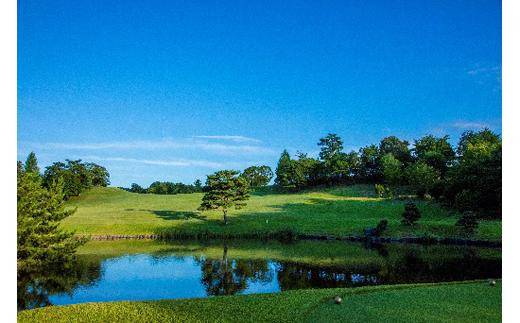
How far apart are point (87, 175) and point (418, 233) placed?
1544 inches

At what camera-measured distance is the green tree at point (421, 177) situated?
40.8 m

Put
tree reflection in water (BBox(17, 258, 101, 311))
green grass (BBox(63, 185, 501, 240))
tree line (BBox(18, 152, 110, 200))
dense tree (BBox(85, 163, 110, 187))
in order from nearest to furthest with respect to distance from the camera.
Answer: tree reflection in water (BBox(17, 258, 101, 311)) < green grass (BBox(63, 185, 501, 240)) < tree line (BBox(18, 152, 110, 200)) < dense tree (BBox(85, 163, 110, 187))

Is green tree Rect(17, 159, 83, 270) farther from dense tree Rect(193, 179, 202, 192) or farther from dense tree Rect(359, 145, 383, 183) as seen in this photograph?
dense tree Rect(193, 179, 202, 192)

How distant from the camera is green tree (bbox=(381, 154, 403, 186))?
47.1 meters

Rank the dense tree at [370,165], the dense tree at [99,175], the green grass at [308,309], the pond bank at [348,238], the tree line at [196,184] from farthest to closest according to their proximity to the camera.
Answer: the tree line at [196,184], the dense tree at [99,175], the dense tree at [370,165], the pond bank at [348,238], the green grass at [308,309]

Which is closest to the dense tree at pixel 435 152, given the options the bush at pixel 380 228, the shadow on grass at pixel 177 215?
the bush at pixel 380 228

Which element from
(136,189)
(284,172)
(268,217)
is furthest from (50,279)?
A: (136,189)

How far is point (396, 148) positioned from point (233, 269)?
44.1 meters

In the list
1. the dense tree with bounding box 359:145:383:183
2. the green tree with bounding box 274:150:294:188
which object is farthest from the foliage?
the dense tree with bounding box 359:145:383:183

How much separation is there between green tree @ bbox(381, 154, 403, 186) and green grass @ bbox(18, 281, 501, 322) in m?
39.3

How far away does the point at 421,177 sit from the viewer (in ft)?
139

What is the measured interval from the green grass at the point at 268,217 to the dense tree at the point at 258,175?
16.0 m

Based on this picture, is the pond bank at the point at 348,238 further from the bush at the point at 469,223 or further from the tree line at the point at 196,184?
the tree line at the point at 196,184
